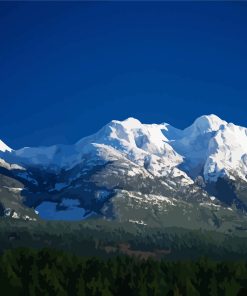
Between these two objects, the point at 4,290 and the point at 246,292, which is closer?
the point at 246,292

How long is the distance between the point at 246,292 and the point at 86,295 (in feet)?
478

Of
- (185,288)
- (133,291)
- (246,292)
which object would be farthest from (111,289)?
(246,292)

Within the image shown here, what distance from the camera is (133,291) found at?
199 meters

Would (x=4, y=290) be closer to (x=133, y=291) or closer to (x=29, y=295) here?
(x=29, y=295)

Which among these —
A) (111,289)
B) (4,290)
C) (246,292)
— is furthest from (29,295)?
(246,292)

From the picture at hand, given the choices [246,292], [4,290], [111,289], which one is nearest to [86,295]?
[111,289]

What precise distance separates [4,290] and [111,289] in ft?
110

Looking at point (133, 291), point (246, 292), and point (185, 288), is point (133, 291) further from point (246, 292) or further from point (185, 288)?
point (246, 292)

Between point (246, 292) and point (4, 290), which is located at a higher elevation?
point (4, 290)

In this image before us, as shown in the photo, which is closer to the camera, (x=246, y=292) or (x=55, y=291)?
(x=246, y=292)

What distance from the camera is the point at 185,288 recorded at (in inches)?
7820

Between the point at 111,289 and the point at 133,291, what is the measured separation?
702 cm

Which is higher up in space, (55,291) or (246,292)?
(55,291)

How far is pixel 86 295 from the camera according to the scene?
197 metres
